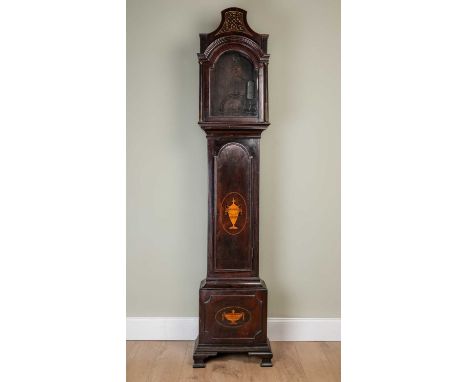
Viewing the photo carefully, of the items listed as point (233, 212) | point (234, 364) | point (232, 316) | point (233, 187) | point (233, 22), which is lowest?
point (234, 364)

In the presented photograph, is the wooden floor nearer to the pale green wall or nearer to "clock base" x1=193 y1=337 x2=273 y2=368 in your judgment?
"clock base" x1=193 y1=337 x2=273 y2=368

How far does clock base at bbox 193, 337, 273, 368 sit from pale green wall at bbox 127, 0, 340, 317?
0.45m

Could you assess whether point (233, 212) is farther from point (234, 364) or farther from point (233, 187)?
point (234, 364)

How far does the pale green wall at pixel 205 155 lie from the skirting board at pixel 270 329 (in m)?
0.06

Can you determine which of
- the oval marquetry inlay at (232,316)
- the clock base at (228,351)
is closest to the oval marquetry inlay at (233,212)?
the oval marquetry inlay at (232,316)

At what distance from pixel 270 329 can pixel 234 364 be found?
0.49 m

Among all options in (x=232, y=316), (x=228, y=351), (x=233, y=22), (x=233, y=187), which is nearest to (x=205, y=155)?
(x=233, y=187)

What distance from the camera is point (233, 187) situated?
115 inches

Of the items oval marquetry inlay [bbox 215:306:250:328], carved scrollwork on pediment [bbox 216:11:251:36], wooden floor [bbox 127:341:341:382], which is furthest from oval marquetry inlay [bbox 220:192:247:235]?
carved scrollwork on pediment [bbox 216:11:251:36]

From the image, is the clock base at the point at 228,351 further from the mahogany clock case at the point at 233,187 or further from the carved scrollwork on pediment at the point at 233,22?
the carved scrollwork on pediment at the point at 233,22
